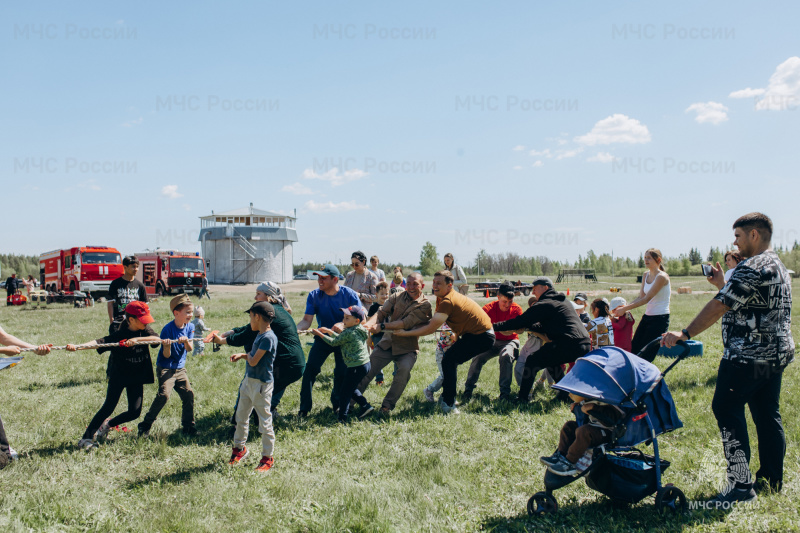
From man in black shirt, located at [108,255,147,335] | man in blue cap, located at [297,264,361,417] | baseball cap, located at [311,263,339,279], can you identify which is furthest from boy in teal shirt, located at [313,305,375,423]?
man in black shirt, located at [108,255,147,335]

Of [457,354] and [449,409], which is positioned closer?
[449,409]

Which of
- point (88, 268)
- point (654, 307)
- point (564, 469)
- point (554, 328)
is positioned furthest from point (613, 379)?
point (88, 268)

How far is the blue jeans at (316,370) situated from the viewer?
6785mm

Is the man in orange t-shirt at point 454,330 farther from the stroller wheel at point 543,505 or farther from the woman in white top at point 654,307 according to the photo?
the stroller wheel at point 543,505

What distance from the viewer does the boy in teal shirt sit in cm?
667

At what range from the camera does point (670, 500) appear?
13.3ft

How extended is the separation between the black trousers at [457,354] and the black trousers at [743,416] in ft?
10.4

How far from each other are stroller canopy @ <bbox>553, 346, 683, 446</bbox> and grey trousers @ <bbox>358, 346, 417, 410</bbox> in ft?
10.4

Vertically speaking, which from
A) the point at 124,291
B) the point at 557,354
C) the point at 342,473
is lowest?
the point at 342,473

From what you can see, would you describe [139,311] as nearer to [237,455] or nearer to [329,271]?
[237,455]

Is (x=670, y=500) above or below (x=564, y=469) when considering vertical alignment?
below

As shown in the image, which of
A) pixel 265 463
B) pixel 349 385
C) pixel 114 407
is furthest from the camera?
pixel 349 385

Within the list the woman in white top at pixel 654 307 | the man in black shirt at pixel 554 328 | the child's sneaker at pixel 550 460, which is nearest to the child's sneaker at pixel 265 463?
the child's sneaker at pixel 550 460

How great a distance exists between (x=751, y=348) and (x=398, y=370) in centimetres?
408
